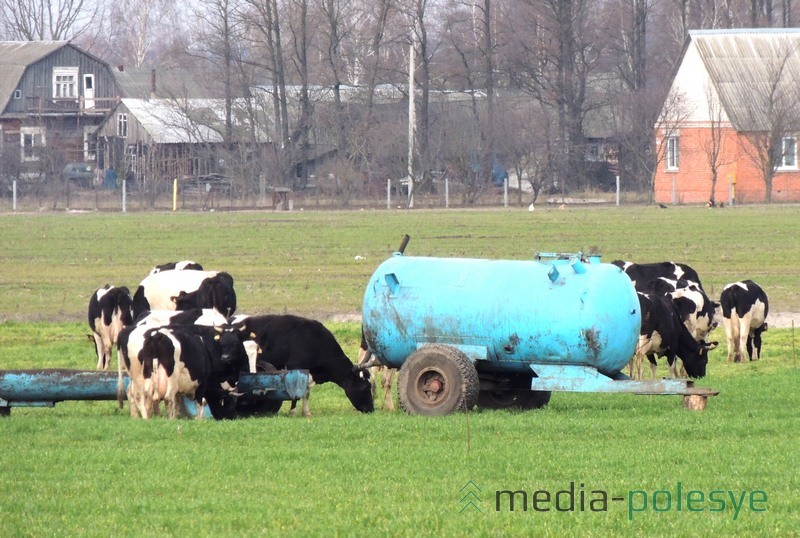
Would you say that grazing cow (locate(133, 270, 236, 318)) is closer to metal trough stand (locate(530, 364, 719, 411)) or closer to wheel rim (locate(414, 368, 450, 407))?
wheel rim (locate(414, 368, 450, 407))

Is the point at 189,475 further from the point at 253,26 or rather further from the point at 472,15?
the point at 472,15

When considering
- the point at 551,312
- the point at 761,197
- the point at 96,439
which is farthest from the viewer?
the point at 761,197

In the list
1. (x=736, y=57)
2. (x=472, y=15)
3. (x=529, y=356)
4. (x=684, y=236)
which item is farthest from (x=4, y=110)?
(x=529, y=356)

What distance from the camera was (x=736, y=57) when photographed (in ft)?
247

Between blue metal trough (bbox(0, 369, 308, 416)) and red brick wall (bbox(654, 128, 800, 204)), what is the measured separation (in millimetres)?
57536

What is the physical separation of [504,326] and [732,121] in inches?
2372

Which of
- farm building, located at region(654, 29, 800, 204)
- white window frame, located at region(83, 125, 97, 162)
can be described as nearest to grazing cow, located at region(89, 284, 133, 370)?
farm building, located at region(654, 29, 800, 204)

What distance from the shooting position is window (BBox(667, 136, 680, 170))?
75438 mm

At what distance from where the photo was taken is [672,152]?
7600 centimetres

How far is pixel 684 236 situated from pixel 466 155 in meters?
31.8

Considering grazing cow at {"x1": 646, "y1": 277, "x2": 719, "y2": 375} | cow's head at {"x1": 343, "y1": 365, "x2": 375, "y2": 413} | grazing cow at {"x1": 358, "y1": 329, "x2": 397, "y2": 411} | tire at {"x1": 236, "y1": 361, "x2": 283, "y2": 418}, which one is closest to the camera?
tire at {"x1": 236, "y1": 361, "x2": 283, "y2": 418}

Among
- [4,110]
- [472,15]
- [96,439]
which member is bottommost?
[96,439]

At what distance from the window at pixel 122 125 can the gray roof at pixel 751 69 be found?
122 feet

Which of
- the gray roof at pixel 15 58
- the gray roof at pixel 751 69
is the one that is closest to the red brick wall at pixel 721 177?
the gray roof at pixel 751 69
